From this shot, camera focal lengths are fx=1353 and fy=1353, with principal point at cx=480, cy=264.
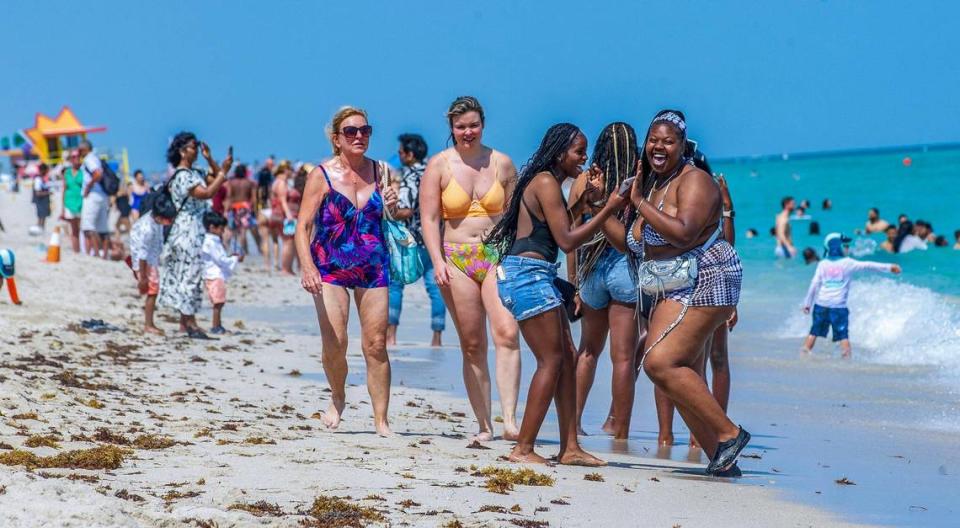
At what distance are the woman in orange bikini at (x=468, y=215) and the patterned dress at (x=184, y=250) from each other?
4.50 metres

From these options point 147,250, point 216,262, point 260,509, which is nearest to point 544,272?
point 260,509

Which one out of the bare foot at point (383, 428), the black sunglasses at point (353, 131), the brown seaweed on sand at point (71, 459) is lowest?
the brown seaweed on sand at point (71, 459)

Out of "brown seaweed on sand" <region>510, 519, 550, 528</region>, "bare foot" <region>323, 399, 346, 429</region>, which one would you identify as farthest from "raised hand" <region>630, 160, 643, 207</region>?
"bare foot" <region>323, 399, 346, 429</region>

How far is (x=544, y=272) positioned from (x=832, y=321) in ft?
21.3

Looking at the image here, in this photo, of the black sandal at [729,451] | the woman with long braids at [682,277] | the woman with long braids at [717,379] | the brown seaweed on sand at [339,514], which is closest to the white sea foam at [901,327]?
the woman with long braids at [717,379]

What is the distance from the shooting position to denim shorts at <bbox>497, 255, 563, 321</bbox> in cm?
612

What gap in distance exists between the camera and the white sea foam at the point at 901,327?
1212 centimetres

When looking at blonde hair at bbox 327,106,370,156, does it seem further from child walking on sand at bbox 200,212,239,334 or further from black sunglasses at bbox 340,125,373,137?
child walking on sand at bbox 200,212,239,334

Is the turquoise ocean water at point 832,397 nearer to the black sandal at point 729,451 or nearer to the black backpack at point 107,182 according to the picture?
the black sandal at point 729,451

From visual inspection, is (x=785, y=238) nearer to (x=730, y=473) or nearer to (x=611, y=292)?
(x=611, y=292)

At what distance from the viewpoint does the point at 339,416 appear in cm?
743

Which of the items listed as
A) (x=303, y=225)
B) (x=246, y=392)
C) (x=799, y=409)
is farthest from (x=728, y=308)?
(x=246, y=392)

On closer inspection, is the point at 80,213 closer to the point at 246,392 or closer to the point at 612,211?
the point at 246,392

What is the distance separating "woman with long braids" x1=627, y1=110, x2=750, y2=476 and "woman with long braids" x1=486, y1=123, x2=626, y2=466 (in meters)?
0.38
